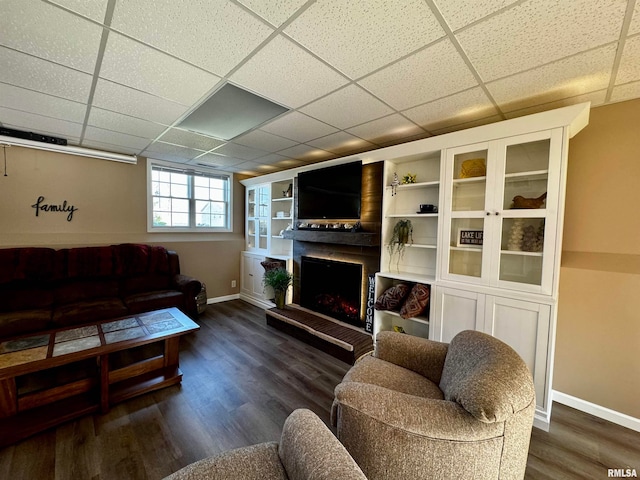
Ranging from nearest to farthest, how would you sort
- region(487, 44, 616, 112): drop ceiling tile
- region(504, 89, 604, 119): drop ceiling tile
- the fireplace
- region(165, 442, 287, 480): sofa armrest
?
region(165, 442, 287, 480): sofa armrest < region(487, 44, 616, 112): drop ceiling tile < region(504, 89, 604, 119): drop ceiling tile < the fireplace

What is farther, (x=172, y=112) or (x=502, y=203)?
(x=172, y=112)

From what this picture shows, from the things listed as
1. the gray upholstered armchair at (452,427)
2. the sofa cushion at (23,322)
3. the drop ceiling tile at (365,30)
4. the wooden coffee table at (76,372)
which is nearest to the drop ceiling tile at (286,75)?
the drop ceiling tile at (365,30)

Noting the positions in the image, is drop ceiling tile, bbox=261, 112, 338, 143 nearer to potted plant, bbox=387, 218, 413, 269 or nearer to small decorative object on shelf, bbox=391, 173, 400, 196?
small decorative object on shelf, bbox=391, 173, 400, 196

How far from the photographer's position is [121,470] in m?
1.48

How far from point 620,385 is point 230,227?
5.27 meters

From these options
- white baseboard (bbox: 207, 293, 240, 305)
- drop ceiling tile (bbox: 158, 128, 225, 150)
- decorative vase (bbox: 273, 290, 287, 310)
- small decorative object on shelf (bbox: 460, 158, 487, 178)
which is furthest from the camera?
white baseboard (bbox: 207, 293, 240, 305)

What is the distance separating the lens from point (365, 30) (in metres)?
1.30

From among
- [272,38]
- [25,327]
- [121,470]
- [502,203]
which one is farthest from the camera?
[25,327]

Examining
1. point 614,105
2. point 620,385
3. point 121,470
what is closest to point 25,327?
point 121,470

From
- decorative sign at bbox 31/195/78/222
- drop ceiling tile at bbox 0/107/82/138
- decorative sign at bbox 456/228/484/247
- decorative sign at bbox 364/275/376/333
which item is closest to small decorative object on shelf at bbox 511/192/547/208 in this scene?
decorative sign at bbox 456/228/484/247

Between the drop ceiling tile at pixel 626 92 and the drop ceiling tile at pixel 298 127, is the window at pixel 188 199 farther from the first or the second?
the drop ceiling tile at pixel 626 92

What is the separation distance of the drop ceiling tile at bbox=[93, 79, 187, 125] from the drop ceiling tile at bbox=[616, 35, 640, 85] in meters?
2.94

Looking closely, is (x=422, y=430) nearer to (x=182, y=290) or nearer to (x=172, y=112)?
(x=172, y=112)

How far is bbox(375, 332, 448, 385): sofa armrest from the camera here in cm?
168
